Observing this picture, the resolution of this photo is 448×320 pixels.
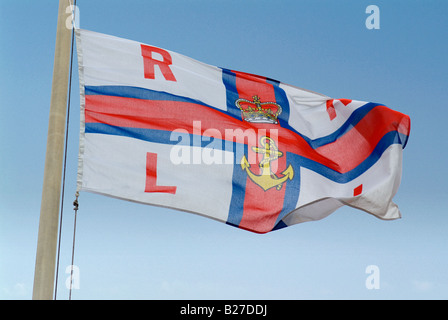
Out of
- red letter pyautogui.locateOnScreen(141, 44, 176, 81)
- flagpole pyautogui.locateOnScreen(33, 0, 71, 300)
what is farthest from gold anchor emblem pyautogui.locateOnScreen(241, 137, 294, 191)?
flagpole pyautogui.locateOnScreen(33, 0, 71, 300)

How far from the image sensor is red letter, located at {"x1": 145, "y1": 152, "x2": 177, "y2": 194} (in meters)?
8.81

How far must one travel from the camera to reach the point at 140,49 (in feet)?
32.0

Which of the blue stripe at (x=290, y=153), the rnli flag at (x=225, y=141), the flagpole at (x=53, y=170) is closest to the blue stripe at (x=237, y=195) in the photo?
the rnli flag at (x=225, y=141)

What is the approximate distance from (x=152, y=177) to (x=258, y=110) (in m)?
2.51

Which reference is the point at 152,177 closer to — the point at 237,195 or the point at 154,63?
the point at 237,195

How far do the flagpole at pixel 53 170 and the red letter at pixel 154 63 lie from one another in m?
1.33

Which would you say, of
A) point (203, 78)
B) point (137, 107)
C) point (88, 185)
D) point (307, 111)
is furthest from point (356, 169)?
point (88, 185)

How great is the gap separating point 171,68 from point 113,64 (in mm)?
958

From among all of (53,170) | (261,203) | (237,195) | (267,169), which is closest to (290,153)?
(267,169)

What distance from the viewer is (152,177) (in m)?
8.85

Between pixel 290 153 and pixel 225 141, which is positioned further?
pixel 290 153

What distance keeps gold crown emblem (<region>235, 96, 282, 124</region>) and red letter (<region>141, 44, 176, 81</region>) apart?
4.19ft

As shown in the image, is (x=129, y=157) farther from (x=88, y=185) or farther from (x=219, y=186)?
(x=219, y=186)

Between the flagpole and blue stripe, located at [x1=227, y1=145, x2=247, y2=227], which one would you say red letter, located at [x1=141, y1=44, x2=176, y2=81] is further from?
blue stripe, located at [x1=227, y1=145, x2=247, y2=227]
